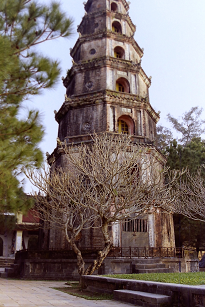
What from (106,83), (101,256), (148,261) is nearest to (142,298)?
(101,256)

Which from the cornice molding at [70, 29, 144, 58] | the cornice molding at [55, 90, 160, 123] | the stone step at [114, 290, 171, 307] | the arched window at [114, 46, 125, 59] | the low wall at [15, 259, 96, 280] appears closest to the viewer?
the stone step at [114, 290, 171, 307]

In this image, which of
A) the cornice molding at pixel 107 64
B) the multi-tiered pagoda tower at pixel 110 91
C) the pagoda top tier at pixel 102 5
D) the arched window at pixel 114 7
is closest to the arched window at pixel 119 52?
the multi-tiered pagoda tower at pixel 110 91

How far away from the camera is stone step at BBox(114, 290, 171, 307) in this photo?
6.29m

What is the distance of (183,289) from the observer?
6.14 metres

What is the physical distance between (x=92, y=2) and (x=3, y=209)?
71.0 feet

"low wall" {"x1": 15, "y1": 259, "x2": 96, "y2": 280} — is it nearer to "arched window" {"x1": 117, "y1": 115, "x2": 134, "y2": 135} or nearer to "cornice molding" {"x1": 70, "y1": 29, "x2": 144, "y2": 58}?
"arched window" {"x1": 117, "y1": 115, "x2": 134, "y2": 135}

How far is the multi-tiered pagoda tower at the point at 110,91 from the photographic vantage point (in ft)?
63.1

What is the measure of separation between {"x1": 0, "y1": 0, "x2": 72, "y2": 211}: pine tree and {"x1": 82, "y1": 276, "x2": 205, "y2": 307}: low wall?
362 centimetres

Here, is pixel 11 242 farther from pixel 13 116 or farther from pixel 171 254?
pixel 13 116

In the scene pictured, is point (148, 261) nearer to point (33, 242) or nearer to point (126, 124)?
point (126, 124)

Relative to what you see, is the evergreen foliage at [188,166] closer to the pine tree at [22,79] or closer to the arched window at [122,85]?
the arched window at [122,85]

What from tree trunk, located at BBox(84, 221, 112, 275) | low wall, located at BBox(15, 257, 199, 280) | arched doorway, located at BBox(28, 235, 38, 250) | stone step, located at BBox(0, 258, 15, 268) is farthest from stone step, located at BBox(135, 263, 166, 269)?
arched doorway, located at BBox(28, 235, 38, 250)

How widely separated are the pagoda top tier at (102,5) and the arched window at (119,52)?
385 centimetres

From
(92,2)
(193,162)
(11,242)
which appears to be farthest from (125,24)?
(11,242)
